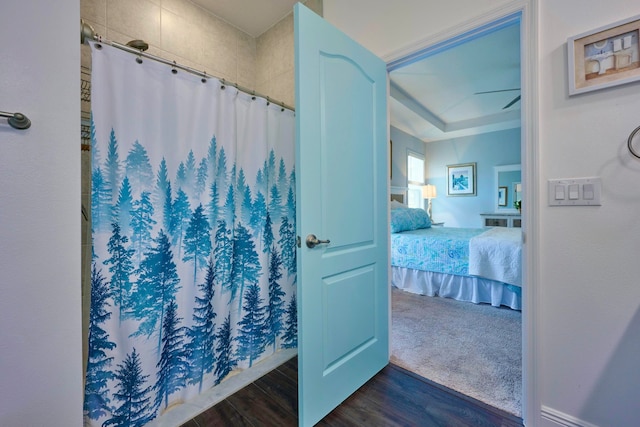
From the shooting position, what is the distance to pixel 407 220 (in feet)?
12.1

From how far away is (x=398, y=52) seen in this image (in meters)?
1.68

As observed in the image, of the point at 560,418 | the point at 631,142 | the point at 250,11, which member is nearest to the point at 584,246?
the point at 631,142

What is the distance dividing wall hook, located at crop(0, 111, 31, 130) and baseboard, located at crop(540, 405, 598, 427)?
2420 millimetres

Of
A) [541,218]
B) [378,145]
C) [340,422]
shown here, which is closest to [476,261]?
[541,218]

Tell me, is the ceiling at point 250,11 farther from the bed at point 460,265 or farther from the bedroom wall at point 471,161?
the bedroom wall at point 471,161

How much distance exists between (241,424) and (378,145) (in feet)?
5.81

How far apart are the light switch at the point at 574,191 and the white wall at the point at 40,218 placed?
6.73ft

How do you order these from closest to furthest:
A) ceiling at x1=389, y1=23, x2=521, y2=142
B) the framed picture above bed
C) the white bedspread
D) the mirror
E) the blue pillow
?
the white bedspread → ceiling at x1=389, y1=23, x2=521, y2=142 → the blue pillow → the mirror → the framed picture above bed

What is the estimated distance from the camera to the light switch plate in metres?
1.12

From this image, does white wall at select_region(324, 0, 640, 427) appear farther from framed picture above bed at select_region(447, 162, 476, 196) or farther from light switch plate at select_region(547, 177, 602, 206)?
framed picture above bed at select_region(447, 162, 476, 196)

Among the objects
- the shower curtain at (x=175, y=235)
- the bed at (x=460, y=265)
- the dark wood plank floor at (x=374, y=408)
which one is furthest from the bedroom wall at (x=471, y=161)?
the shower curtain at (x=175, y=235)

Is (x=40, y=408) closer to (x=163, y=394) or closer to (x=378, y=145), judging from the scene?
(x=163, y=394)

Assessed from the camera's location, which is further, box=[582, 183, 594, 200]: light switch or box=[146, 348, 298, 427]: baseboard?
box=[146, 348, 298, 427]: baseboard

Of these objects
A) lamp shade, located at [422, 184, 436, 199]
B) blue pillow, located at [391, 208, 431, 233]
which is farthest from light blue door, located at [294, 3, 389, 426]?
lamp shade, located at [422, 184, 436, 199]
